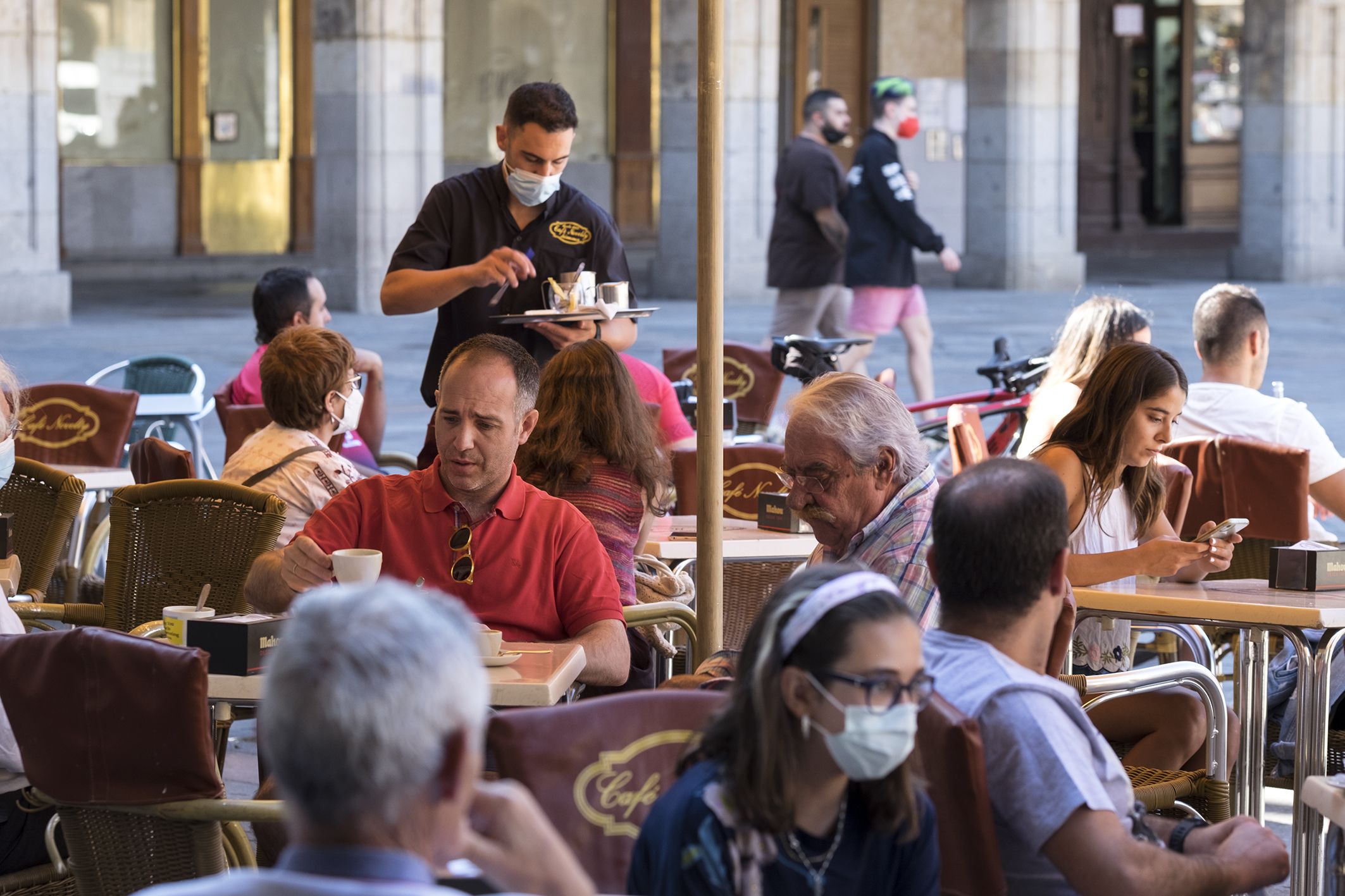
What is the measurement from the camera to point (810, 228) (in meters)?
12.5

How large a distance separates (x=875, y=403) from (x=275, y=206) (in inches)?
843

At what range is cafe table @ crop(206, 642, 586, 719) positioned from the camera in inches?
143

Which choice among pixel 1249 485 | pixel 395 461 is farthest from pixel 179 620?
pixel 395 461

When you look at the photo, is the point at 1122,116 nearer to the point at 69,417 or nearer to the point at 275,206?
the point at 275,206

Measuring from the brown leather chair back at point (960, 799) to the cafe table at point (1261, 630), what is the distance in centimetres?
182

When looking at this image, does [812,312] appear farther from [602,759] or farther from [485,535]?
[602,759]

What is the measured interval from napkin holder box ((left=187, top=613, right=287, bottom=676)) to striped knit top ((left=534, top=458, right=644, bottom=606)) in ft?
3.87

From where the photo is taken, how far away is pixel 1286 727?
502 centimetres

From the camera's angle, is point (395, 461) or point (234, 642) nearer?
point (234, 642)

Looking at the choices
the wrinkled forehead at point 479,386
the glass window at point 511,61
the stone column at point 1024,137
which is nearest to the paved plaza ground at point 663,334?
the stone column at point 1024,137

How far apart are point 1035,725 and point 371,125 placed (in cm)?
1601

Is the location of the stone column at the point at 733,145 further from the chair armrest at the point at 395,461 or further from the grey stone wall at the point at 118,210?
the chair armrest at the point at 395,461

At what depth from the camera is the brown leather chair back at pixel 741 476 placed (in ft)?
20.6

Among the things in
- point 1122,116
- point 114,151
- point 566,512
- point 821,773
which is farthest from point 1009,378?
point 1122,116
